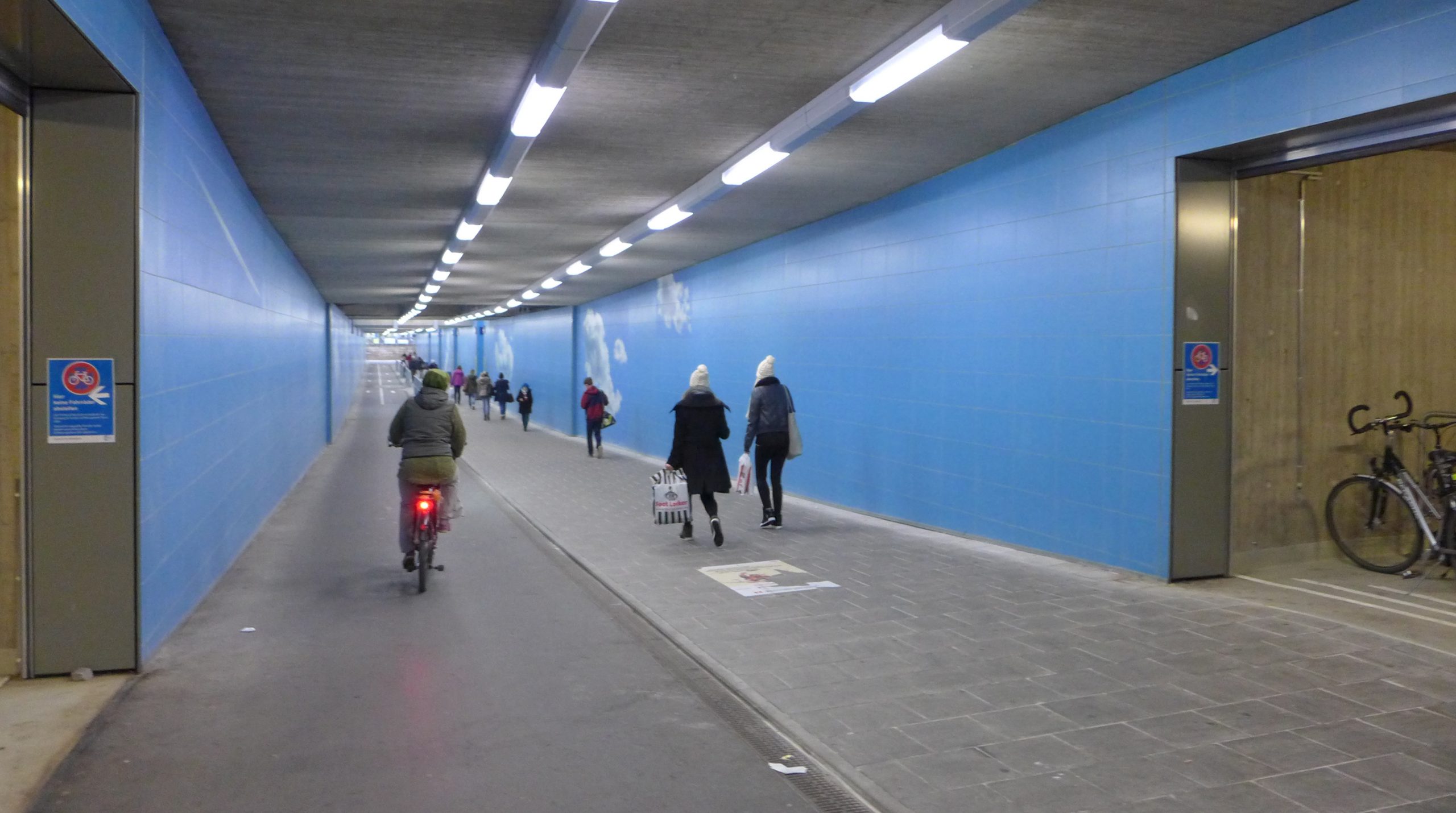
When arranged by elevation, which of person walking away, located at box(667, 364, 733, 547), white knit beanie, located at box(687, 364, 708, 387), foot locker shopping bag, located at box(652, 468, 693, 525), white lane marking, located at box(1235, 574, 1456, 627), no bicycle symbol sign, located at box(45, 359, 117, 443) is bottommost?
white lane marking, located at box(1235, 574, 1456, 627)

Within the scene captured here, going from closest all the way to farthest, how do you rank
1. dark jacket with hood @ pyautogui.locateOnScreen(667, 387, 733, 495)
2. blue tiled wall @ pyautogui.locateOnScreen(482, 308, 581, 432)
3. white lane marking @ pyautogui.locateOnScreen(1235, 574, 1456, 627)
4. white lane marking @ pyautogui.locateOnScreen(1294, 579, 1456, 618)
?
1. white lane marking @ pyautogui.locateOnScreen(1235, 574, 1456, 627)
2. white lane marking @ pyautogui.locateOnScreen(1294, 579, 1456, 618)
3. dark jacket with hood @ pyautogui.locateOnScreen(667, 387, 733, 495)
4. blue tiled wall @ pyautogui.locateOnScreen(482, 308, 581, 432)

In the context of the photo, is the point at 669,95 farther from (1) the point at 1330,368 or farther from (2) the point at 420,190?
(1) the point at 1330,368

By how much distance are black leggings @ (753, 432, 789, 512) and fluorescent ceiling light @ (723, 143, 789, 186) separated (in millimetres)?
2676

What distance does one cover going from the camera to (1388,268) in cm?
889

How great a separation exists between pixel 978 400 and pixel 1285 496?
2886 millimetres

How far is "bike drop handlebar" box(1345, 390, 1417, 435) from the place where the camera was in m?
8.47

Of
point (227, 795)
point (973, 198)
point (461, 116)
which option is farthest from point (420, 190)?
point (227, 795)

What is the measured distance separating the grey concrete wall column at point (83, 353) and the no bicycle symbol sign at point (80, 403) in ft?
0.10

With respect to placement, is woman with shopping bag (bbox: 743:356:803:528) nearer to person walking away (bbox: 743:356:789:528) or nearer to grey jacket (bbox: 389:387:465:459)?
person walking away (bbox: 743:356:789:528)

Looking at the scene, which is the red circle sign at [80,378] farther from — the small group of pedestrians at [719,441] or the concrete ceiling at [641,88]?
the small group of pedestrians at [719,441]

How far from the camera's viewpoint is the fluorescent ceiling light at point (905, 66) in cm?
629

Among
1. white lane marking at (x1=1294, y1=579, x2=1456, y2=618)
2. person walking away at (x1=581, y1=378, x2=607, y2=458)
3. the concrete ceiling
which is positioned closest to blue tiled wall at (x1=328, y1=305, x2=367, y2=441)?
person walking away at (x1=581, y1=378, x2=607, y2=458)

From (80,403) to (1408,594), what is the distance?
8.77m

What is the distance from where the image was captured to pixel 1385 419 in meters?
8.72
